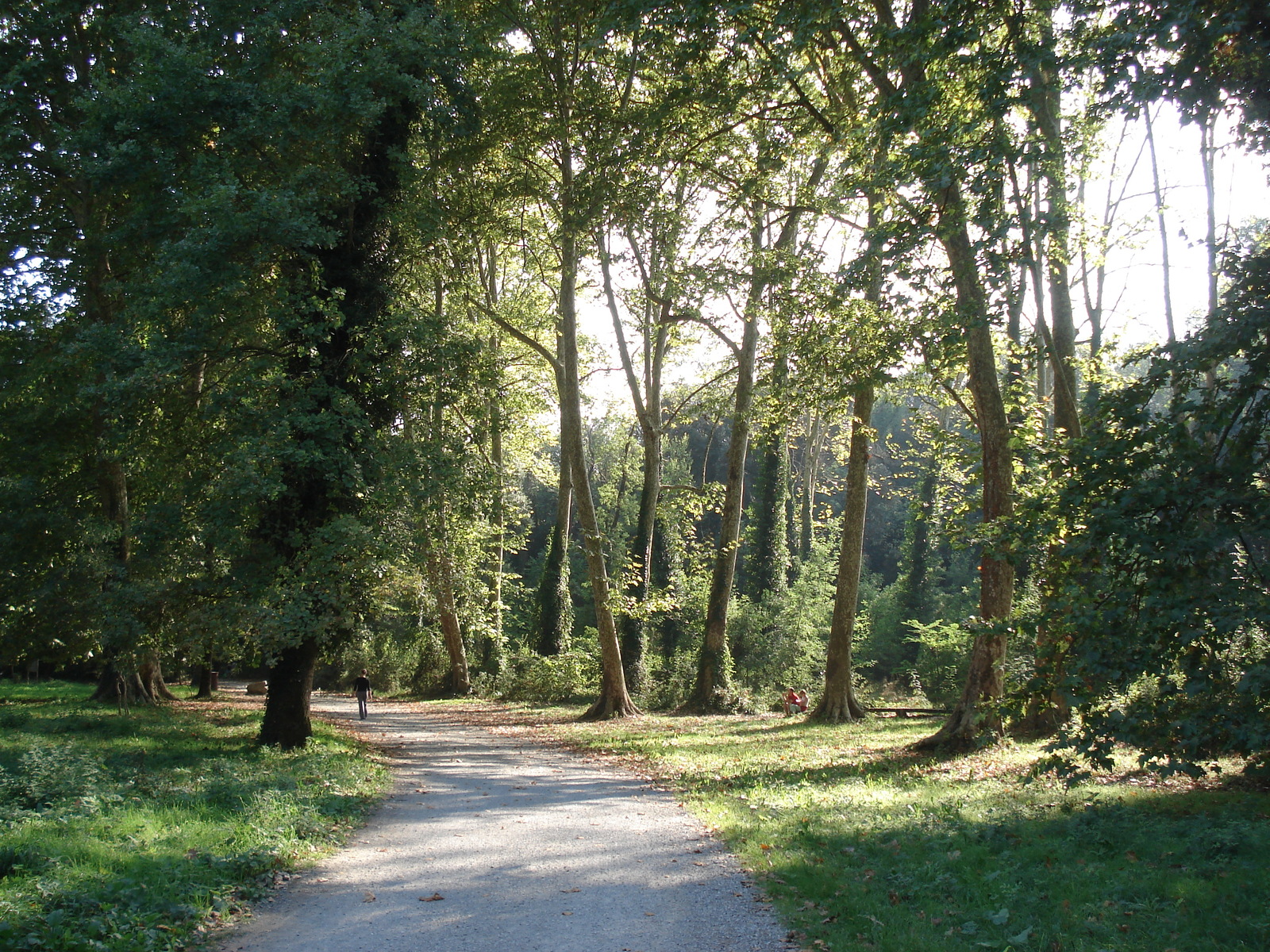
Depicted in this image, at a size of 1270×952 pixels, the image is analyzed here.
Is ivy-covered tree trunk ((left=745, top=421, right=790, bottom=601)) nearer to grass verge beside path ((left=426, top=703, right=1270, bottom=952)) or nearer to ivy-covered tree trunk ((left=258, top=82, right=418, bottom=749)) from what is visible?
grass verge beside path ((left=426, top=703, right=1270, bottom=952))

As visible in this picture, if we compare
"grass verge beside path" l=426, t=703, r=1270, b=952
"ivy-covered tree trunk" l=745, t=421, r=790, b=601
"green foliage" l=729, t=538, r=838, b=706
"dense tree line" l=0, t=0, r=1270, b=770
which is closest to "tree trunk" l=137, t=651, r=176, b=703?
"dense tree line" l=0, t=0, r=1270, b=770

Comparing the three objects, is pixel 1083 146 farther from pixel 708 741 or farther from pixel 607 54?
pixel 708 741

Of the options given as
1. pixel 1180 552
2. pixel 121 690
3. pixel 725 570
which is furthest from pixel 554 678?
pixel 1180 552

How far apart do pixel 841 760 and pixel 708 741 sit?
3.79 m

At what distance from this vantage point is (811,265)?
14711mm

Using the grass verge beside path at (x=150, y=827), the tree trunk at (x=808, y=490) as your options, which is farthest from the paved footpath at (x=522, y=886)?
the tree trunk at (x=808, y=490)

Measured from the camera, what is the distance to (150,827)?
6758 mm

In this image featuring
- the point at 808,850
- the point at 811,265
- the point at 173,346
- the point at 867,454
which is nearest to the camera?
the point at 808,850

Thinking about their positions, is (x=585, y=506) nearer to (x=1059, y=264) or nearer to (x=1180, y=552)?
(x=1059, y=264)

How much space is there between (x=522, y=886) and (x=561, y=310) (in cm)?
1581

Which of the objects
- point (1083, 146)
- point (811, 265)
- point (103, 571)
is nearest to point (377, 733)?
point (103, 571)

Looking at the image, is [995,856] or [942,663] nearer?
[995,856]

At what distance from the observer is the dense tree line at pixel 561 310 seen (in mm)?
6746

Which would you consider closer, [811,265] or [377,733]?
[811,265]
